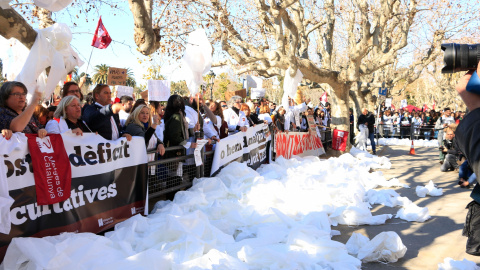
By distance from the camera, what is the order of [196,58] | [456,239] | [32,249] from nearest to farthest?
[32,249]
[456,239]
[196,58]

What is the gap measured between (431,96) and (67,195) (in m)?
78.8

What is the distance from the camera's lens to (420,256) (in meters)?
5.20

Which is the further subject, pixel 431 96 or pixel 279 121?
pixel 431 96

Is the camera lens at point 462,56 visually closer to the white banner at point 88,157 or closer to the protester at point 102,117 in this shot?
the white banner at point 88,157

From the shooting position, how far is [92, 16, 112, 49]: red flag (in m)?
10.1

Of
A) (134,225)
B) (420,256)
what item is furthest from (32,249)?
(420,256)

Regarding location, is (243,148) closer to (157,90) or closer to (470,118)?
(157,90)

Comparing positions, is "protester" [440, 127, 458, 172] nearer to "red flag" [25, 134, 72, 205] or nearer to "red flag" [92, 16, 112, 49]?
"red flag" [92, 16, 112, 49]

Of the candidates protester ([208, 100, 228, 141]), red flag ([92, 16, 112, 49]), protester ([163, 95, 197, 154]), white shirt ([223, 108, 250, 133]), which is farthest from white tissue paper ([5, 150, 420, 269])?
red flag ([92, 16, 112, 49])

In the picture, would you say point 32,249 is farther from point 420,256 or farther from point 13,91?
point 420,256

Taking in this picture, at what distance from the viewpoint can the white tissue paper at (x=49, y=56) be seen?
5.85m

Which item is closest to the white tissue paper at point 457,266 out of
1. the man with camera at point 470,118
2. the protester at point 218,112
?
the man with camera at point 470,118

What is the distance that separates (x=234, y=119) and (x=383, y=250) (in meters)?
5.90

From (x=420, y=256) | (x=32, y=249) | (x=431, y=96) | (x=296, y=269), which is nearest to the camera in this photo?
(x=32, y=249)
